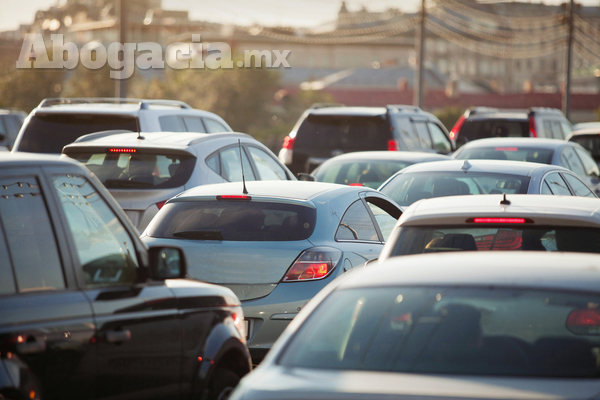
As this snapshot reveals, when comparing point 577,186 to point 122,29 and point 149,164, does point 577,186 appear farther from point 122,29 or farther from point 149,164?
point 122,29

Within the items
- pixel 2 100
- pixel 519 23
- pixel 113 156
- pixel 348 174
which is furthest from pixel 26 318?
pixel 519 23

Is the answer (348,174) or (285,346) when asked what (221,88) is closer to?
(348,174)

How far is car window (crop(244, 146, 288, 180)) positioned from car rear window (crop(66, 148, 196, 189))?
1.43 metres

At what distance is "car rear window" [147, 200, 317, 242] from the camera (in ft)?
21.5

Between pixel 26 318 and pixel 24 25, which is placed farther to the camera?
pixel 24 25

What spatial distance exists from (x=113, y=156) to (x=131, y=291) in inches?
214

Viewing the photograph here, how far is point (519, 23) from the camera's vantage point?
133 metres

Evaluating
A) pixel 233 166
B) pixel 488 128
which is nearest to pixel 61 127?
pixel 233 166

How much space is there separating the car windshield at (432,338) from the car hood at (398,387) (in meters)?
0.09

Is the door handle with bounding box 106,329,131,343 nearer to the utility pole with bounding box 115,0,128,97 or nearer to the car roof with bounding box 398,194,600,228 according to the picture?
the car roof with bounding box 398,194,600,228

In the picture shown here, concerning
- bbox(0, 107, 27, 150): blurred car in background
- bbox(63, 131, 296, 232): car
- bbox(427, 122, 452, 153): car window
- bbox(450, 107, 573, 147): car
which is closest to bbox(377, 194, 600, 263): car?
bbox(63, 131, 296, 232): car

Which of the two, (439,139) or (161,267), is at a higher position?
(161,267)

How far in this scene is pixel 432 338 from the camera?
326 centimetres

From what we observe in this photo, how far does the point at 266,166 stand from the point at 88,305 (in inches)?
282
